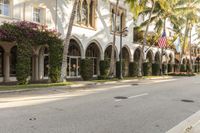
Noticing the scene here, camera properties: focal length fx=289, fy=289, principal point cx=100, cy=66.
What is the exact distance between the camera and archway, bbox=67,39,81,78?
1281 inches

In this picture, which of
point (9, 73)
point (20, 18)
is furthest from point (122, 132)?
point (9, 73)

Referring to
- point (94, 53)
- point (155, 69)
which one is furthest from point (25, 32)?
point (155, 69)

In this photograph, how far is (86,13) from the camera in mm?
31828

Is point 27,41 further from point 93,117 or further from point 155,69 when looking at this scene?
point 155,69

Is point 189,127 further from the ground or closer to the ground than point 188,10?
closer to the ground

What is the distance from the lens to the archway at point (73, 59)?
3253 centimetres

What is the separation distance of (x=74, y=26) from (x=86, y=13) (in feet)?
10.8

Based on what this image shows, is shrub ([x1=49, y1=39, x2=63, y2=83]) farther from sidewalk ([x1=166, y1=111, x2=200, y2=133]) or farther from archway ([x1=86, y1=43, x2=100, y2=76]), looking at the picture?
sidewalk ([x1=166, y1=111, x2=200, y2=133])

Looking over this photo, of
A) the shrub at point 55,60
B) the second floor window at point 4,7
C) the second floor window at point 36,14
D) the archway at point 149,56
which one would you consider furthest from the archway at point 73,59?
the archway at point 149,56

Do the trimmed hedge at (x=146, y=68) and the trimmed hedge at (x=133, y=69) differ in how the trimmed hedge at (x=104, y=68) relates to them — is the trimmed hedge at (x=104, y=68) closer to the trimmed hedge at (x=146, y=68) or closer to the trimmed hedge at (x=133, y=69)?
the trimmed hedge at (x=133, y=69)

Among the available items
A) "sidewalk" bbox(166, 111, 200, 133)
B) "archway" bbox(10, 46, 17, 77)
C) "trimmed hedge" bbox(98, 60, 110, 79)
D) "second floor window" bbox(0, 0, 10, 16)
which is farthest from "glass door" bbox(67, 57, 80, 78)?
"sidewalk" bbox(166, 111, 200, 133)

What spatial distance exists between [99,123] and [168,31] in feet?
166

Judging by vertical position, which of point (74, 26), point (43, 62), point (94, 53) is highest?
point (74, 26)

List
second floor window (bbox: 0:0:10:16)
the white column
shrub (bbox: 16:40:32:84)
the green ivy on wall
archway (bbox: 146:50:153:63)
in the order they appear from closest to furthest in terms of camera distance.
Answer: the green ivy on wall < shrub (bbox: 16:40:32:84) < second floor window (bbox: 0:0:10:16) < the white column < archway (bbox: 146:50:153:63)
